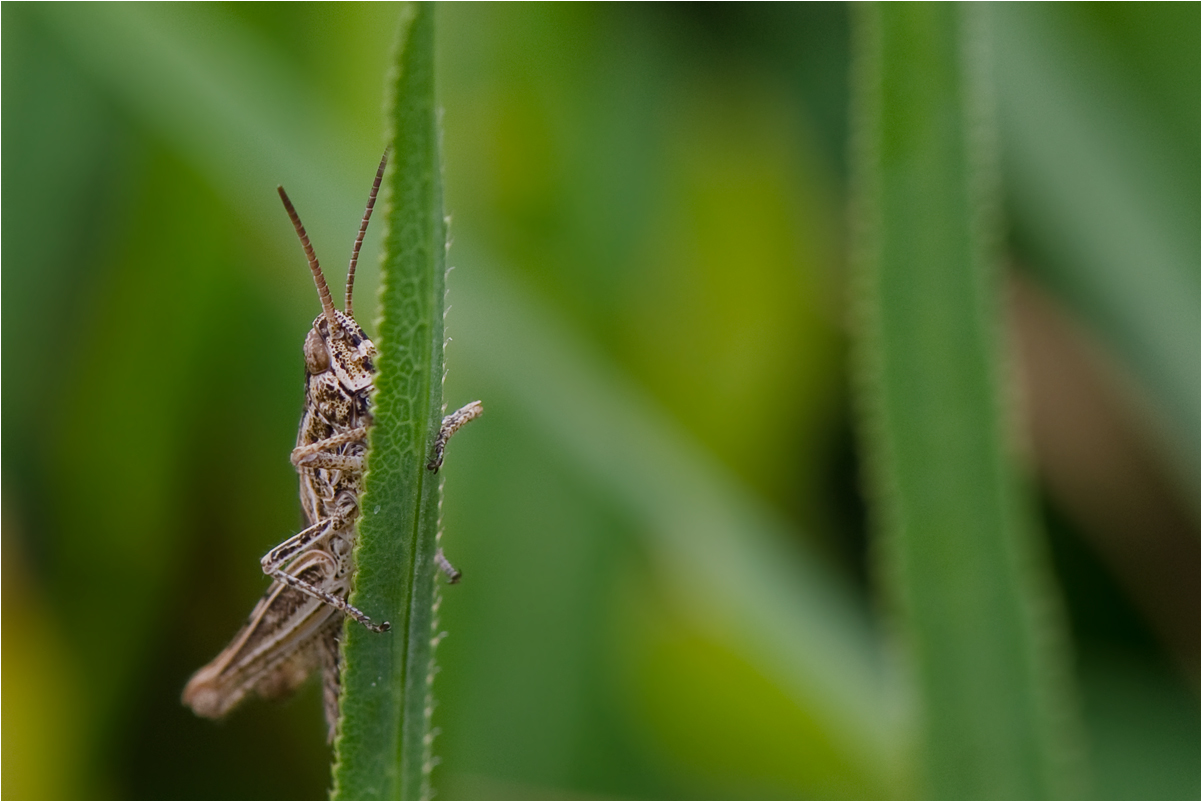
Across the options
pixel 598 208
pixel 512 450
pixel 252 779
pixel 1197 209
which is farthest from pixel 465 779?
pixel 1197 209

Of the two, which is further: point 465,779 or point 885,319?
point 465,779

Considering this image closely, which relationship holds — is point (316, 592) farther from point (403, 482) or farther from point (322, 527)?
point (403, 482)

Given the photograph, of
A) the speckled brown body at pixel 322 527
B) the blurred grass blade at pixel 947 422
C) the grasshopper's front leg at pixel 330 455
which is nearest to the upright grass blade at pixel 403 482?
the speckled brown body at pixel 322 527

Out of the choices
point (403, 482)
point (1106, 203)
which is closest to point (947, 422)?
point (403, 482)

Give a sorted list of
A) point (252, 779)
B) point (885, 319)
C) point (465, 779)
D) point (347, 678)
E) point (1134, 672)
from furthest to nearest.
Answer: point (1134, 672) < point (252, 779) < point (465, 779) < point (885, 319) < point (347, 678)

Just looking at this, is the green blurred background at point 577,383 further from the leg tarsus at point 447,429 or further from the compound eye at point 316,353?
the leg tarsus at point 447,429

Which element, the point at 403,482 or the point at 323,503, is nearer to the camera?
the point at 403,482

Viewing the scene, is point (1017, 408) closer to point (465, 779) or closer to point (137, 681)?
point (465, 779)
